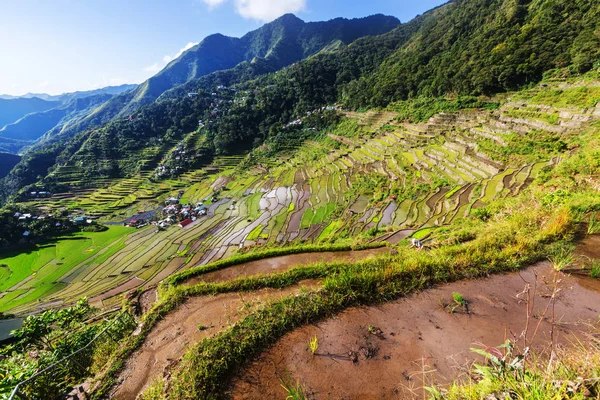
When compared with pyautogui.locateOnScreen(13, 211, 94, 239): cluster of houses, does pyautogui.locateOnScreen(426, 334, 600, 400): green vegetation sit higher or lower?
higher

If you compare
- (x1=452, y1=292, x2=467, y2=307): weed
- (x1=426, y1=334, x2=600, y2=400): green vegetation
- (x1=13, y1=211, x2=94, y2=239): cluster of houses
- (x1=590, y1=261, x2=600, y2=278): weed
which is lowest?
(x1=13, y1=211, x2=94, y2=239): cluster of houses

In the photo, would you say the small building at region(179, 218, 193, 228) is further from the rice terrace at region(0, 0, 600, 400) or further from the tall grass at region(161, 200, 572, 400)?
the tall grass at region(161, 200, 572, 400)

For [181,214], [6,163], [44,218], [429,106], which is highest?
[6,163]

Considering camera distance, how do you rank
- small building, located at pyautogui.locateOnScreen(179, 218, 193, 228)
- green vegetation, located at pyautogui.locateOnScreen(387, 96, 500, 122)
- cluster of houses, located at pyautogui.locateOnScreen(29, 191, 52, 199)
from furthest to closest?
cluster of houses, located at pyautogui.locateOnScreen(29, 191, 52, 199) → small building, located at pyautogui.locateOnScreen(179, 218, 193, 228) → green vegetation, located at pyautogui.locateOnScreen(387, 96, 500, 122)

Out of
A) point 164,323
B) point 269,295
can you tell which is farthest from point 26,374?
point 269,295

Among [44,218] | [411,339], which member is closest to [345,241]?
[411,339]

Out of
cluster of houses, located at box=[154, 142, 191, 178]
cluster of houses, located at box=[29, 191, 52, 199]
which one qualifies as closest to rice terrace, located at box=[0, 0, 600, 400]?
cluster of houses, located at box=[154, 142, 191, 178]

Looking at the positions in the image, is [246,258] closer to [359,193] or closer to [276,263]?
[276,263]

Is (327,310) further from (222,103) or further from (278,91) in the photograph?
(222,103)
